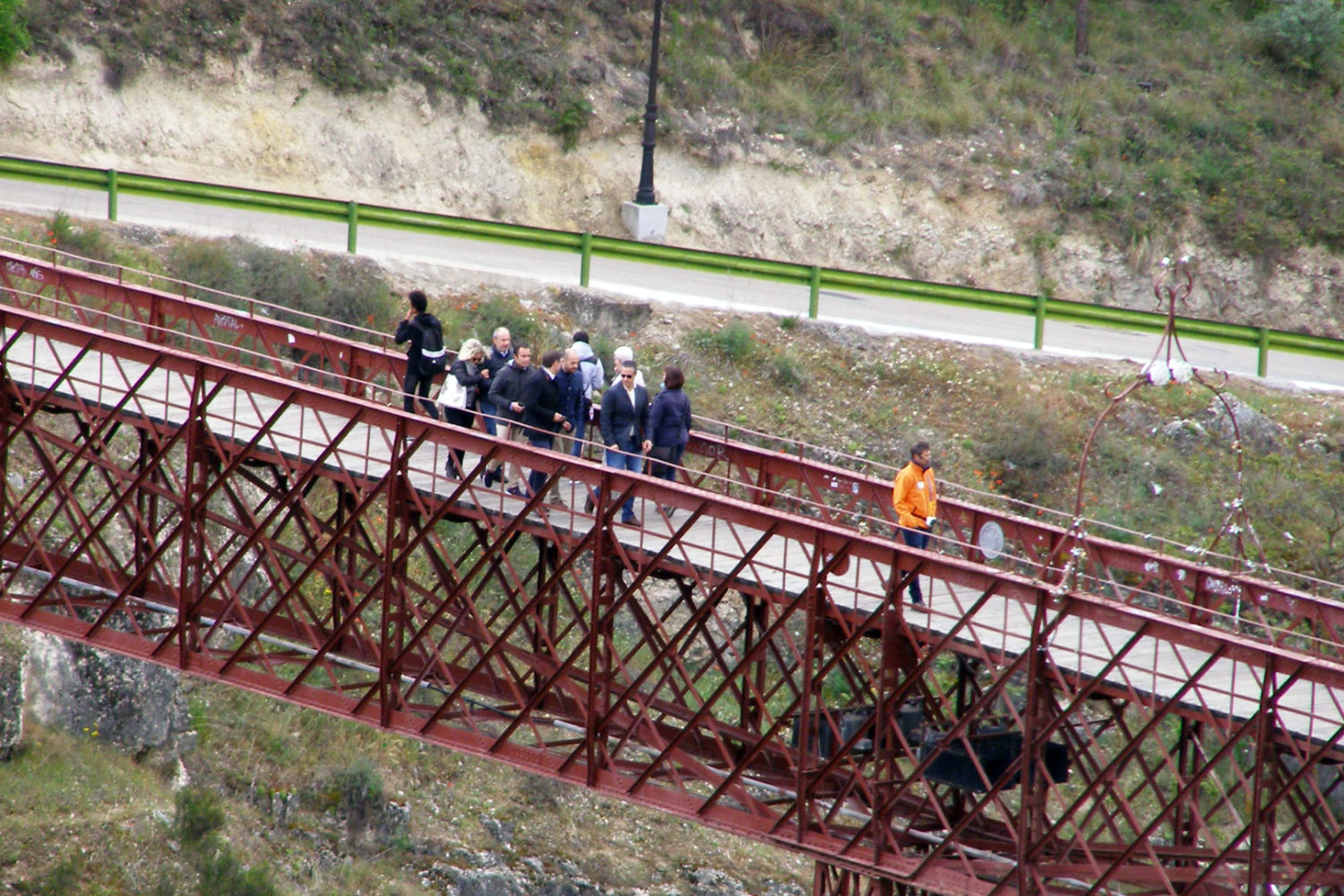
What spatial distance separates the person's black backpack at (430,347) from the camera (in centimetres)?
1877

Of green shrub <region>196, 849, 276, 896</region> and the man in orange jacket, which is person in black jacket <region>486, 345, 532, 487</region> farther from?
green shrub <region>196, 849, 276, 896</region>

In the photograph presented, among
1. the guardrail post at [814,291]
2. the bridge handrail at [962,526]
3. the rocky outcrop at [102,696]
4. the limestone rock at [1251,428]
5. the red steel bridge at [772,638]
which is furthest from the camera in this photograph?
the guardrail post at [814,291]

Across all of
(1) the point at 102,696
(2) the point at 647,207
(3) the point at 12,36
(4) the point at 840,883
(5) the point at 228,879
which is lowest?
(5) the point at 228,879

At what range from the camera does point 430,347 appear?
61.7 feet

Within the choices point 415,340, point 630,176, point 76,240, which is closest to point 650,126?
point 630,176

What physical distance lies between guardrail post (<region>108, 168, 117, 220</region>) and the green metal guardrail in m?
A: 0.02

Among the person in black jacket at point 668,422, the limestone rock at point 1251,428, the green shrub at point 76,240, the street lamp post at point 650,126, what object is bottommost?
the limestone rock at point 1251,428

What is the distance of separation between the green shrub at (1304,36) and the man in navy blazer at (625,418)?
36.7m

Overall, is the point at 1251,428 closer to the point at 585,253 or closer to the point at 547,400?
the point at 585,253

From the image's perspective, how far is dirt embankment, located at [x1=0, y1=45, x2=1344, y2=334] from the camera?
36.8 m

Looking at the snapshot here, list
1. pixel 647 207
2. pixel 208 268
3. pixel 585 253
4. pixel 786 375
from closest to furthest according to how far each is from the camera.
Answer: pixel 208 268
pixel 786 375
pixel 585 253
pixel 647 207

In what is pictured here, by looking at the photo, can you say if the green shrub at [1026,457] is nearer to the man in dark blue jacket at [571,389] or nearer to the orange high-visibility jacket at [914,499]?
the orange high-visibility jacket at [914,499]

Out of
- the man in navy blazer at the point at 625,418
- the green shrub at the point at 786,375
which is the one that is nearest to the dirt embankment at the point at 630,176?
the green shrub at the point at 786,375

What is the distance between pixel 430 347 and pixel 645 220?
2116 cm
